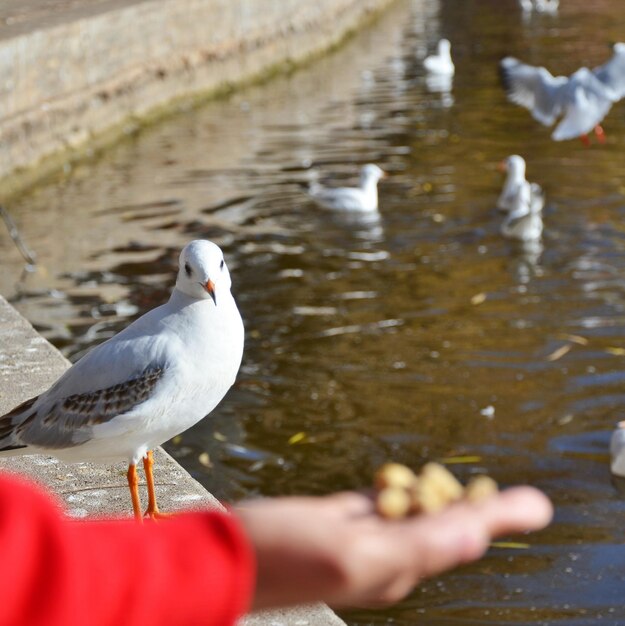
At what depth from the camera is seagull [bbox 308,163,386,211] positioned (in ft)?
32.7

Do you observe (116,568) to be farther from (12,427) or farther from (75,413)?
(12,427)

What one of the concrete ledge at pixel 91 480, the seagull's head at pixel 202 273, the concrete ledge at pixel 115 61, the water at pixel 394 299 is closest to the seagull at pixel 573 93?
the water at pixel 394 299

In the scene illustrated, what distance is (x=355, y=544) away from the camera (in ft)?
3.45

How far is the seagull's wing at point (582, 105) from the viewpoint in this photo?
11.2 meters

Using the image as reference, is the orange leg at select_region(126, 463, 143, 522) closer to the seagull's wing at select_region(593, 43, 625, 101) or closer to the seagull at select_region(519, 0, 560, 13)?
the seagull's wing at select_region(593, 43, 625, 101)

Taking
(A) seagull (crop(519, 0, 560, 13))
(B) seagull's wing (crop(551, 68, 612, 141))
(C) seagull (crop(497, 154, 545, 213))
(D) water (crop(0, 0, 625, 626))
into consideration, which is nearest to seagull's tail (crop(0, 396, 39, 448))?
(D) water (crop(0, 0, 625, 626))

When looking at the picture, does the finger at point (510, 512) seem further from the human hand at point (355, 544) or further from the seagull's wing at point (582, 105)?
the seagull's wing at point (582, 105)

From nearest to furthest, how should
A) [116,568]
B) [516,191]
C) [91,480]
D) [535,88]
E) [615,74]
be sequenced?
[116,568], [91,480], [516,191], [615,74], [535,88]

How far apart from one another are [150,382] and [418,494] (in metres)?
2.30

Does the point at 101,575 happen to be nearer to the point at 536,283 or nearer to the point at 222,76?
the point at 536,283

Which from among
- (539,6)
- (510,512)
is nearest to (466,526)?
(510,512)

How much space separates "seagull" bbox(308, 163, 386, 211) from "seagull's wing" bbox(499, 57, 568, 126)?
6.31 feet

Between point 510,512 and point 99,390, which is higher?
point 510,512

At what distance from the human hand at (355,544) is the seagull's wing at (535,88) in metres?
10.7
